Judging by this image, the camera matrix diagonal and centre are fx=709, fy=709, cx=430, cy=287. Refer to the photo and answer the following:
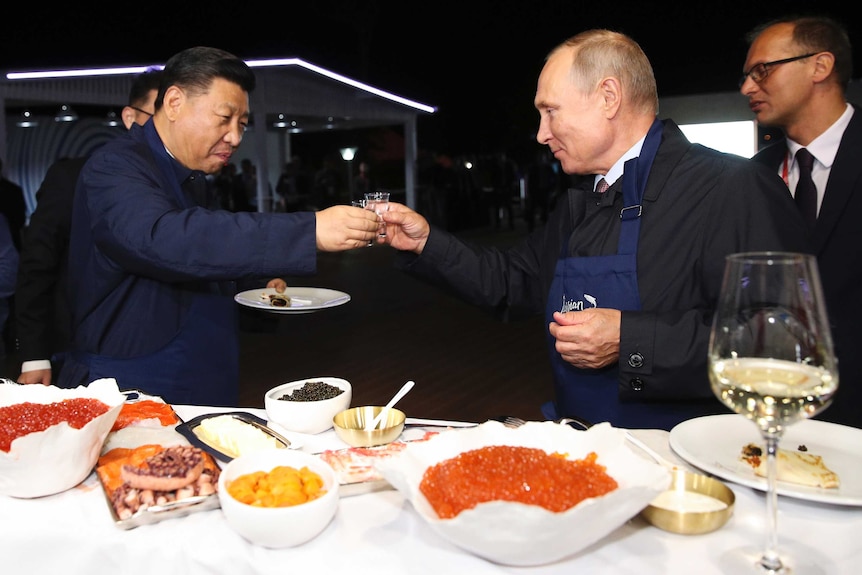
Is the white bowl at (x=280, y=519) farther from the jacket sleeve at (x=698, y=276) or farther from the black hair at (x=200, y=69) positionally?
the black hair at (x=200, y=69)

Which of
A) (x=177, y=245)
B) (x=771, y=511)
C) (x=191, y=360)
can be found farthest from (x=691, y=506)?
(x=191, y=360)

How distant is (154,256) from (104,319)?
0.41 metres

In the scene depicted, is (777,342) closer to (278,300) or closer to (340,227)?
(340,227)

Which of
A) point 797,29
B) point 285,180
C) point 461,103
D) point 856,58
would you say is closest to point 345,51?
point 461,103

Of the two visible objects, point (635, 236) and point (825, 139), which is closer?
point (635, 236)

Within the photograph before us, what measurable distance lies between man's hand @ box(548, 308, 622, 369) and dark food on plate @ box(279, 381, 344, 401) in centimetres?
59

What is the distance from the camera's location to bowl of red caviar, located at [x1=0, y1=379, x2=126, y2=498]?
1.32 m

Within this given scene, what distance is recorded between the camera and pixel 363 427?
5.52 feet

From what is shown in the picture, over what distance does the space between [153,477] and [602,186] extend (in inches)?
60.1

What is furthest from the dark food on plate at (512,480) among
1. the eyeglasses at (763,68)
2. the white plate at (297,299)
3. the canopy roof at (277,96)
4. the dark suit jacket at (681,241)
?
the canopy roof at (277,96)

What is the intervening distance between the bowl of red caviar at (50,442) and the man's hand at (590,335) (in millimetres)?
1070

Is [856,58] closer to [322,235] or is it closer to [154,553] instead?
[322,235]

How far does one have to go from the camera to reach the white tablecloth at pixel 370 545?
113 cm

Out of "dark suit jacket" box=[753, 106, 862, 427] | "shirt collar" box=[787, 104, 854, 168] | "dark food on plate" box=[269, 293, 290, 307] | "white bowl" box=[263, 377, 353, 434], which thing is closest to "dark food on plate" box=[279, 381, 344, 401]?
"white bowl" box=[263, 377, 353, 434]
